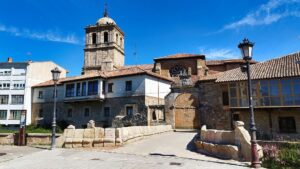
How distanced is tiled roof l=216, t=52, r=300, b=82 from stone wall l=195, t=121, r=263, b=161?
1248 cm

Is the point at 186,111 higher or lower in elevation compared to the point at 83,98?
lower

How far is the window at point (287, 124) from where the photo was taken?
22.9m

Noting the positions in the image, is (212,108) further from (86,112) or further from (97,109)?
(86,112)

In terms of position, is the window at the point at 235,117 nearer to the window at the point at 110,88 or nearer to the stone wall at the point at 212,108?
the stone wall at the point at 212,108

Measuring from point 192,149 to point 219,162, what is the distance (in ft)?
13.5

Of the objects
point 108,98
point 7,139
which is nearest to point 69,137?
point 7,139

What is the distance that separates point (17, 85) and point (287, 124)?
40.7 metres

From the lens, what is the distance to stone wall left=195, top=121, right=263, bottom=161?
10.9m

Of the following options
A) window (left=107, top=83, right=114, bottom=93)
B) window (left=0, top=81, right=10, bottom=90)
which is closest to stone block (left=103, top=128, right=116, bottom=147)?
window (left=107, top=83, right=114, bottom=93)

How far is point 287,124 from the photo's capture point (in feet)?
76.1

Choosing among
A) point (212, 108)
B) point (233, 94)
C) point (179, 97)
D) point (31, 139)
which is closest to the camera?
point (31, 139)

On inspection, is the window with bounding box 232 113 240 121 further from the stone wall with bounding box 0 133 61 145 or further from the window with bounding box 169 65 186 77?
the stone wall with bounding box 0 133 61 145

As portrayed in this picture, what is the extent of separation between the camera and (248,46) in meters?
10.5

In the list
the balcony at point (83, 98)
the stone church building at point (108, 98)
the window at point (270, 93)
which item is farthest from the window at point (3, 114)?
the window at point (270, 93)
